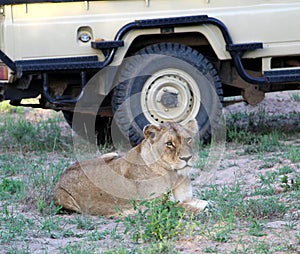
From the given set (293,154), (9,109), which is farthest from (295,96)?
(9,109)

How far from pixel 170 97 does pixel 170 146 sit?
8.97ft

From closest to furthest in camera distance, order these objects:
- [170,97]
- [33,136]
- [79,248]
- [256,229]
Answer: [79,248] → [256,229] → [170,97] → [33,136]

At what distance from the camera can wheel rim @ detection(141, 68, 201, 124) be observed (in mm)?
8414

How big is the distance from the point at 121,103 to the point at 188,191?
2711mm

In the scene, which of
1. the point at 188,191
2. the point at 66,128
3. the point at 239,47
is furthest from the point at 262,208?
the point at 66,128

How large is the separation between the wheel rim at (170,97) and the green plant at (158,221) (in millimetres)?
2904

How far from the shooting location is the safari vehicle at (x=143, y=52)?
8055 millimetres

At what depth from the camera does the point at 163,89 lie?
8.46 m

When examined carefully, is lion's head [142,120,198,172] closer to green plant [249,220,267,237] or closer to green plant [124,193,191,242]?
green plant [124,193,191,242]

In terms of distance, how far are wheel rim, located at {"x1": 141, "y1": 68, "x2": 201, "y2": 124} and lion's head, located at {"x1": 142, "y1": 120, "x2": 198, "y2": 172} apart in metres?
2.56

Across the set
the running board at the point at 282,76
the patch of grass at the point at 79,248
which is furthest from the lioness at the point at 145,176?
the running board at the point at 282,76

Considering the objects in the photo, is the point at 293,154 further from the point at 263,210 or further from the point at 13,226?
the point at 13,226

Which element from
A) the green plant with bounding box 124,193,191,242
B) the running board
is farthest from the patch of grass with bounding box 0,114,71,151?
the green plant with bounding box 124,193,191,242

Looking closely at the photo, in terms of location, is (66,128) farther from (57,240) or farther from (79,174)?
(57,240)
